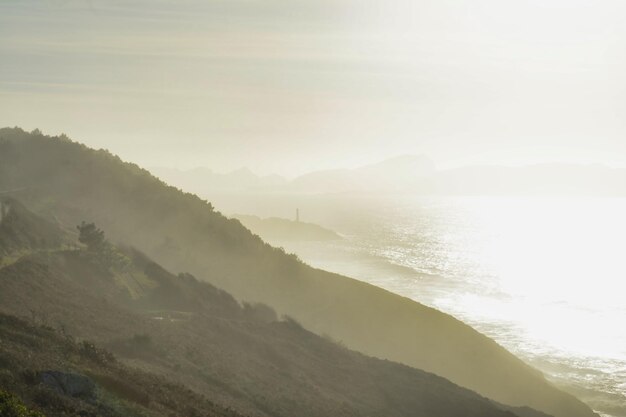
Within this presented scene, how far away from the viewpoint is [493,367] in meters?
66.4

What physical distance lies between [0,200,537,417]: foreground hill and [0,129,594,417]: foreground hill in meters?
12.8

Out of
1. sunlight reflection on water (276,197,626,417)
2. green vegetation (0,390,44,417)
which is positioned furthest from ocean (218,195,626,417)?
green vegetation (0,390,44,417)

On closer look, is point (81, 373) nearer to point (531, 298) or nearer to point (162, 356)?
point (162, 356)

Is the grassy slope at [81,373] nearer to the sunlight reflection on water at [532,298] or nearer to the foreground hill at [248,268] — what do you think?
the foreground hill at [248,268]

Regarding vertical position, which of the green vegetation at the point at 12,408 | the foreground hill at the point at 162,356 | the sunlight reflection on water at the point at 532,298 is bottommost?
the sunlight reflection on water at the point at 532,298

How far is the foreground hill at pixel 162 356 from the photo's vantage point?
2312 centimetres

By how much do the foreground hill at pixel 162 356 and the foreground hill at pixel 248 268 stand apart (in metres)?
12.8

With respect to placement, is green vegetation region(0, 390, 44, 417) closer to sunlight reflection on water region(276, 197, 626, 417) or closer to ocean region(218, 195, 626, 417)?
ocean region(218, 195, 626, 417)

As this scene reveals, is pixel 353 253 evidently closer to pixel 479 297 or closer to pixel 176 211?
pixel 479 297

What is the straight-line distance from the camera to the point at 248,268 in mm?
82688

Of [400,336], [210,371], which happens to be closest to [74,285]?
[210,371]

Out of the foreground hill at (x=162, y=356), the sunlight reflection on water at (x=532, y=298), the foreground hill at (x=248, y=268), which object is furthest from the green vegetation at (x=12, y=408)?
the sunlight reflection on water at (x=532, y=298)

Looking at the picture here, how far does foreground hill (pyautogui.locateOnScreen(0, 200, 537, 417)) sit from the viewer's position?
75.9 ft

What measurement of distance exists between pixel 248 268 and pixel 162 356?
47004 mm
